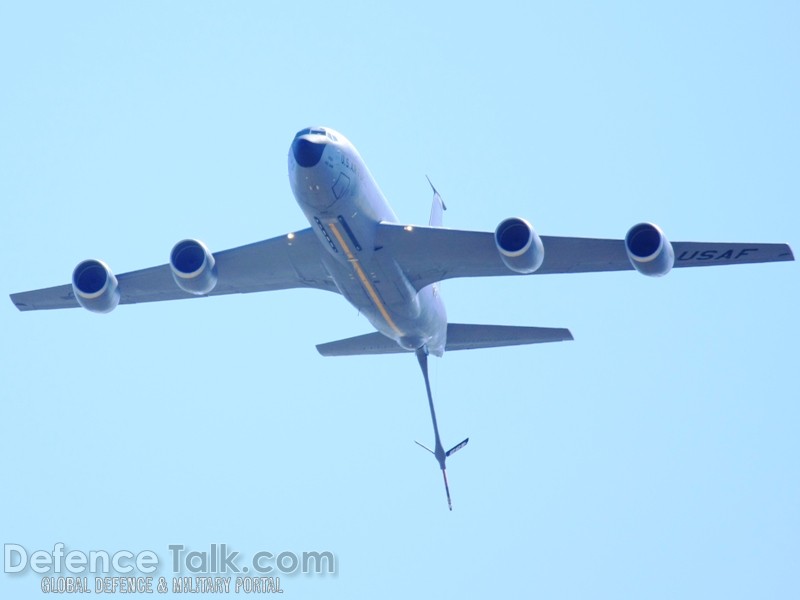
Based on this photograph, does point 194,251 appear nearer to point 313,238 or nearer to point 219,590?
point 313,238

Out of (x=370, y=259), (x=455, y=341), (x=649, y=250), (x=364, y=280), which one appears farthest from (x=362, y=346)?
(x=649, y=250)

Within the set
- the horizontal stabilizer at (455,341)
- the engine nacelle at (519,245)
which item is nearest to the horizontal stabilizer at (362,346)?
the horizontal stabilizer at (455,341)

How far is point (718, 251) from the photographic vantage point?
32688mm

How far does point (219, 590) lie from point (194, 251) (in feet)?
31.8

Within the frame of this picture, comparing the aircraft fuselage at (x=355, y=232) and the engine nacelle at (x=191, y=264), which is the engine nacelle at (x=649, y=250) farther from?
the engine nacelle at (x=191, y=264)

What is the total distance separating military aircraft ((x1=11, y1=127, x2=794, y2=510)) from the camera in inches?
1228

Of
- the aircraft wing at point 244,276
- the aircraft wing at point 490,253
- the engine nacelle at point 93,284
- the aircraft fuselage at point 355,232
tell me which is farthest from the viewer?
the aircraft wing at point 244,276

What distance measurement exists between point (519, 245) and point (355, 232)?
425 cm

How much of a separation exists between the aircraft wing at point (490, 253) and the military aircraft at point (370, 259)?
27 mm

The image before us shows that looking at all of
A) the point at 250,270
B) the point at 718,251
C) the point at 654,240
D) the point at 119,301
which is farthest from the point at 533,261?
the point at 119,301

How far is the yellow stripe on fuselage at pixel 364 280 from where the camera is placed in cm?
3235

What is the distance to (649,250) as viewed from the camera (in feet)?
102

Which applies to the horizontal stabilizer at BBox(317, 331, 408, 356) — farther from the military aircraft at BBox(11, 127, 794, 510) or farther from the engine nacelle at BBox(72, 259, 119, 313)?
the engine nacelle at BBox(72, 259, 119, 313)

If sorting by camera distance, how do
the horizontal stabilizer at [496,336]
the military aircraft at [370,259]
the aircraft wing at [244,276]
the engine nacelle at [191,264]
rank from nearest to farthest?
the military aircraft at [370,259] → the engine nacelle at [191,264] → the aircraft wing at [244,276] → the horizontal stabilizer at [496,336]
